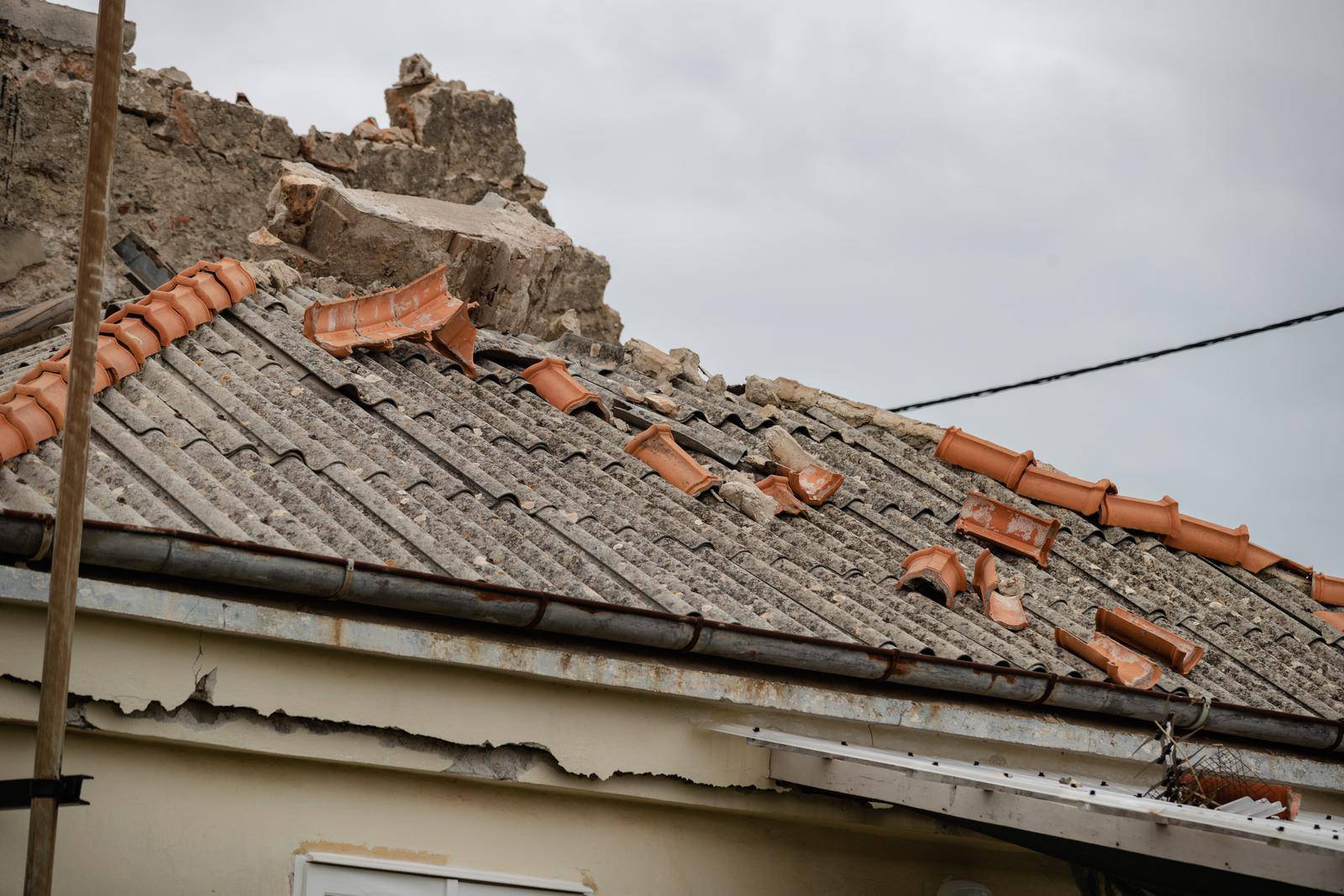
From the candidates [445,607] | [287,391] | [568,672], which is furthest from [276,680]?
[287,391]

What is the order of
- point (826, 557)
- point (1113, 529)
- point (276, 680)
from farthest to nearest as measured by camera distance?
point (1113, 529) < point (826, 557) < point (276, 680)

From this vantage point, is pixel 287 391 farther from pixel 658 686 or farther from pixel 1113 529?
pixel 1113 529

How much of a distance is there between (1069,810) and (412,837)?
6.82ft

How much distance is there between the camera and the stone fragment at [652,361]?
8.73 meters

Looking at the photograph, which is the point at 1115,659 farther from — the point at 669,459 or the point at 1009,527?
the point at 669,459

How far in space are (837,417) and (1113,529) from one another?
1823 millimetres

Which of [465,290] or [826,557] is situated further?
[465,290]

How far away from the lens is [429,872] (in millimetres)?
4461

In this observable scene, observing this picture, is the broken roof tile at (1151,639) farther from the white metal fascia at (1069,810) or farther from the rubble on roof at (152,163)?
the rubble on roof at (152,163)

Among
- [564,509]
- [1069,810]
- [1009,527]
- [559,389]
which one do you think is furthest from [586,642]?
[1009,527]

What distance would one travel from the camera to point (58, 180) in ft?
29.7

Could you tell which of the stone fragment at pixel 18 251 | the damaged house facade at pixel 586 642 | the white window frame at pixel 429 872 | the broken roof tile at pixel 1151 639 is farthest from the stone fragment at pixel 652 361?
the white window frame at pixel 429 872

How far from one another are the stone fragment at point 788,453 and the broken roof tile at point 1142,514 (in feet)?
5.74

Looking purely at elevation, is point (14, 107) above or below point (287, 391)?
above
